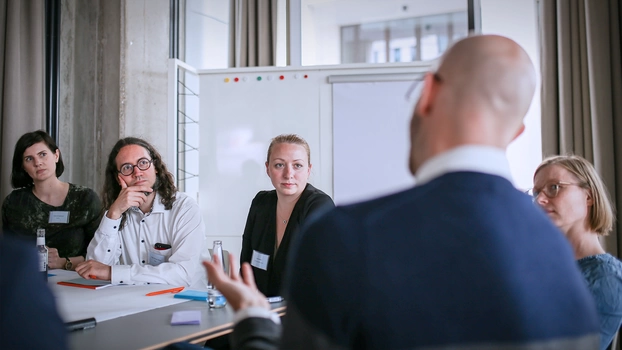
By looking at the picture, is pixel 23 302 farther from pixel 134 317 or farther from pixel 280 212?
pixel 280 212

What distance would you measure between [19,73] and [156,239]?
2057mm

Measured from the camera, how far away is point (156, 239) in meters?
2.85

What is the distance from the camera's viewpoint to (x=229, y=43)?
196 inches

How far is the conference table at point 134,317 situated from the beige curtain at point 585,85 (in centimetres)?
287

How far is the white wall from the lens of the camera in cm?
428

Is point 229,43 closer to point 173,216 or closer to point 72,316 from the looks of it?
point 173,216

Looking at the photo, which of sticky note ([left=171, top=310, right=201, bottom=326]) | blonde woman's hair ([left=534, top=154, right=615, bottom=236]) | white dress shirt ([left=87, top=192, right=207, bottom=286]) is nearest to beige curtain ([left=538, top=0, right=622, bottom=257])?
blonde woman's hair ([left=534, top=154, right=615, bottom=236])

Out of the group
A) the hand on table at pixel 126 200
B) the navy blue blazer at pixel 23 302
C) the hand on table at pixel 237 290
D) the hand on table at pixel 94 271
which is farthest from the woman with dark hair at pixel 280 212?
the navy blue blazer at pixel 23 302

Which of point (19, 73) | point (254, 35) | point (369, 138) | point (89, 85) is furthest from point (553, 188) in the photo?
point (89, 85)

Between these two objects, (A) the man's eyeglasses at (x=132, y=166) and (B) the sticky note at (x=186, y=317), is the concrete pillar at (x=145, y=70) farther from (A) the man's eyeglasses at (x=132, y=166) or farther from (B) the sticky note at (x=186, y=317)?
(B) the sticky note at (x=186, y=317)

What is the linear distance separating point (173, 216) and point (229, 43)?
2575 millimetres

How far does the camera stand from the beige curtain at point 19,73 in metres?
3.86

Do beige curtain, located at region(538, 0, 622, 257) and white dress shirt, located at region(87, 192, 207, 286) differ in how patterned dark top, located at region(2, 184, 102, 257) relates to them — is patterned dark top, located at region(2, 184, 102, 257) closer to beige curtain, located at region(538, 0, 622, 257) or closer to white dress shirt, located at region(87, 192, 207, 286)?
white dress shirt, located at region(87, 192, 207, 286)

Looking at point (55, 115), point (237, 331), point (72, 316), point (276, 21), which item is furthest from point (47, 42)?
point (237, 331)
